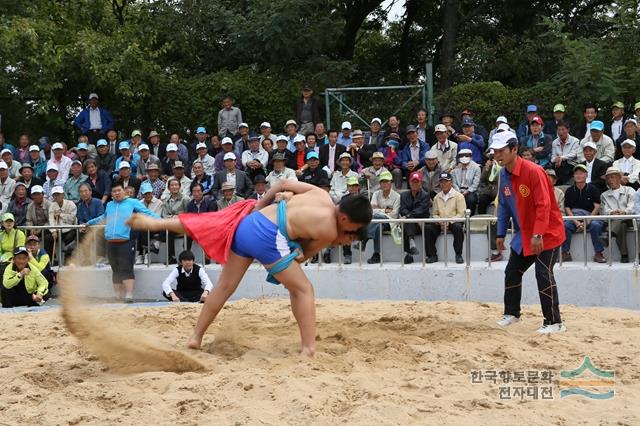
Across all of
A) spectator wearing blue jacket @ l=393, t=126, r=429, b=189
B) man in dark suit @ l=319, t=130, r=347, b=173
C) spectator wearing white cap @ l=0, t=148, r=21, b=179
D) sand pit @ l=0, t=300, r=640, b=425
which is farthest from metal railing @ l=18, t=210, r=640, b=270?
spectator wearing white cap @ l=0, t=148, r=21, b=179

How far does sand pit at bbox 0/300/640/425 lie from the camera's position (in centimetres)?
539

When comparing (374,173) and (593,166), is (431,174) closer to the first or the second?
(374,173)

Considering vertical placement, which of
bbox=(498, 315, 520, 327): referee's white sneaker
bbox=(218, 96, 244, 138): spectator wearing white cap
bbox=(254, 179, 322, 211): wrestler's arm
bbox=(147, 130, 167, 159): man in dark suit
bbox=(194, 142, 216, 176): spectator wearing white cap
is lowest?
bbox=(498, 315, 520, 327): referee's white sneaker

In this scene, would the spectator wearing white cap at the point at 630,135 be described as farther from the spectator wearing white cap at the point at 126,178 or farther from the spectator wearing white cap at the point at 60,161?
the spectator wearing white cap at the point at 60,161

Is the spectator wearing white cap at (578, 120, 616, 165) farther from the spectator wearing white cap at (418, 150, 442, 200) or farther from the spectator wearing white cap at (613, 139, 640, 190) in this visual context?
the spectator wearing white cap at (418, 150, 442, 200)

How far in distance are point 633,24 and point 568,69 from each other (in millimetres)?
1239

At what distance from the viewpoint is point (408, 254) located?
10828 mm

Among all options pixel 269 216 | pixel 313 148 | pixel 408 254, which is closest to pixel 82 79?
pixel 313 148

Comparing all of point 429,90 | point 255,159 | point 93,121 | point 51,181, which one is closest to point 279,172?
point 255,159

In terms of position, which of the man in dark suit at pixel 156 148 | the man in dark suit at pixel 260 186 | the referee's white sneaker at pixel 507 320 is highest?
the man in dark suit at pixel 156 148

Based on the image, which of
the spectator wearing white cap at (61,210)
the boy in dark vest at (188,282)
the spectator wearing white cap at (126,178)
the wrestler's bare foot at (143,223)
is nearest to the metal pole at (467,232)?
the boy in dark vest at (188,282)

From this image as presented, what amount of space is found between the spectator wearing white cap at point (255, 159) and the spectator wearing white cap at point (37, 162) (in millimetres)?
3207

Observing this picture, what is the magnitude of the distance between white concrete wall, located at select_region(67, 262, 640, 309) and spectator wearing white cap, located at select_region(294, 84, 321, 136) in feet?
14.2

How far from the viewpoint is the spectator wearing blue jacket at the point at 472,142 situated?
12852 mm
